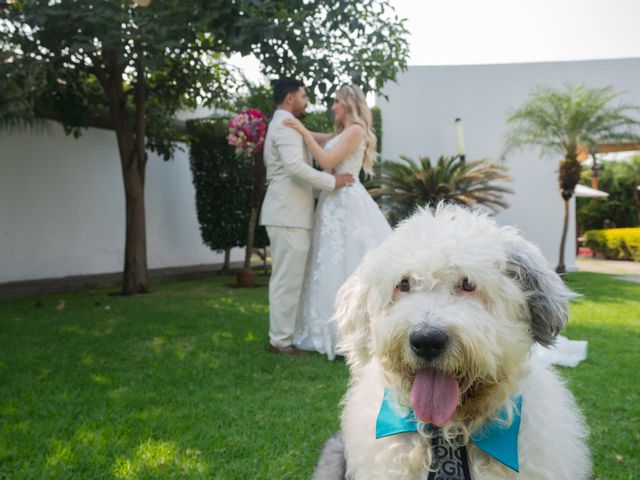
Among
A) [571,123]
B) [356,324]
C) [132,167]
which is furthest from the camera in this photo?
[571,123]

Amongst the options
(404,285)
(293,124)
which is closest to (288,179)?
(293,124)

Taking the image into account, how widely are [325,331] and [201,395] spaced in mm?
1560

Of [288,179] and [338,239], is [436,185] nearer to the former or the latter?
[338,239]

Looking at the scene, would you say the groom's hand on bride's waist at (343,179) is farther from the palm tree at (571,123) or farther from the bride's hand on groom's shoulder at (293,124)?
the palm tree at (571,123)

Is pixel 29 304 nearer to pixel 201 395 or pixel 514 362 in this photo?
pixel 201 395

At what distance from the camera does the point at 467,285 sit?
6.30 ft

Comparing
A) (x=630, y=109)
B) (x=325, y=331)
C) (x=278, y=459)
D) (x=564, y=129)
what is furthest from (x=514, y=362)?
(x=630, y=109)

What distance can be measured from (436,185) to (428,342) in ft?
35.8

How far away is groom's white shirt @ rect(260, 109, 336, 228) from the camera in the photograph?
5.06 meters

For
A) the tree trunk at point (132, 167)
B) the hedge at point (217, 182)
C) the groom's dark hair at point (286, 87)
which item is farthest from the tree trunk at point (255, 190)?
the groom's dark hair at point (286, 87)

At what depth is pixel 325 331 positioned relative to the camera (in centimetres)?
531

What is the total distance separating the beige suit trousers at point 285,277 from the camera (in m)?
5.21

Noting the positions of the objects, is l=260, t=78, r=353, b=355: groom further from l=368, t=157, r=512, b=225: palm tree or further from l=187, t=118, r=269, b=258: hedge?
l=368, t=157, r=512, b=225: palm tree

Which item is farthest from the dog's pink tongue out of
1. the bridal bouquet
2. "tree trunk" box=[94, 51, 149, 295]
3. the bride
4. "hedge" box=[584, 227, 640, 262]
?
"hedge" box=[584, 227, 640, 262]
